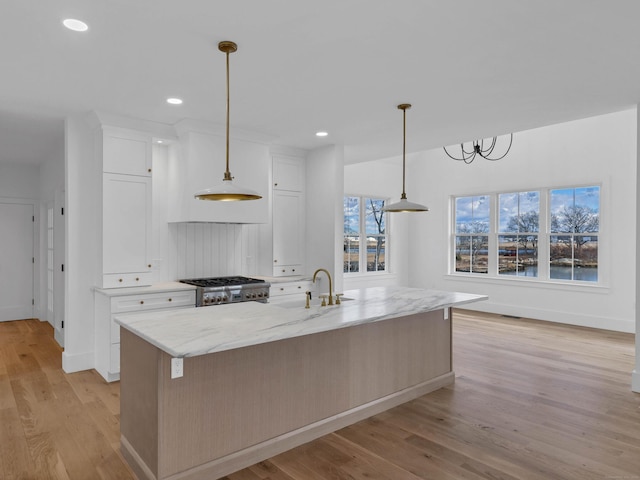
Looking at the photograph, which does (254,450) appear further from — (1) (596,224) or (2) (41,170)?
(2) (41,170)

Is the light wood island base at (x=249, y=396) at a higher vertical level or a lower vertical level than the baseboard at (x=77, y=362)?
higher

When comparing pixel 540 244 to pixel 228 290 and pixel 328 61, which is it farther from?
pixel 328 61

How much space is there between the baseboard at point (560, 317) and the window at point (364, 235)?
1929mm

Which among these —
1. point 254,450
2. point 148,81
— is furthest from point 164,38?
point 254,450

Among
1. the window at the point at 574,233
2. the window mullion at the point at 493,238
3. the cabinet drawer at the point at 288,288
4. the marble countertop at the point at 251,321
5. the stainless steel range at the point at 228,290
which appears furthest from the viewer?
the window mullion at the point at 493,238

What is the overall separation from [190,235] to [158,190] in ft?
2.03

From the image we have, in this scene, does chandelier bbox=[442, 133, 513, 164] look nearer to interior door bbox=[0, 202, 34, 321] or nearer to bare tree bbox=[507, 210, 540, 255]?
bare tree bbox=[507, 210, 540, 255]

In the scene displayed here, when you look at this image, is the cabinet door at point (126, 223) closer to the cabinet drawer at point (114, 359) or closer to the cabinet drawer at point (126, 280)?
the cabinet drawer at point (126, 280)

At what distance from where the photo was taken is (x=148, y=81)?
3.21 meters

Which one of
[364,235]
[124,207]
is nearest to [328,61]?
[124,207]

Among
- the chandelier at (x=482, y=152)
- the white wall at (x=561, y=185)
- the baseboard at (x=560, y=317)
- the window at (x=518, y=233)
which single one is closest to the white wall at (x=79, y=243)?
the chandelier at (x=482, y=152)

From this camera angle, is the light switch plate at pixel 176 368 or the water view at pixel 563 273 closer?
the light switch plate at pixel 176 368

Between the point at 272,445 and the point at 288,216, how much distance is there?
11.0 ft

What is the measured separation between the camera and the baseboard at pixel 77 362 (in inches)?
168
